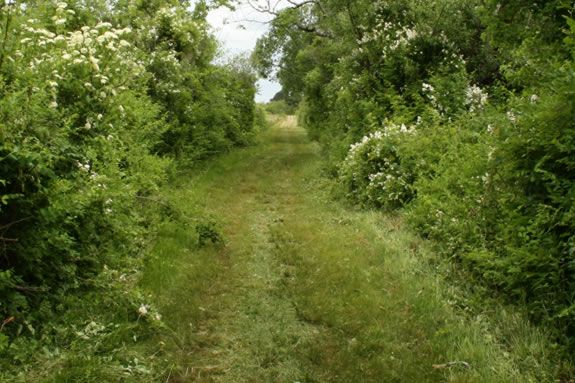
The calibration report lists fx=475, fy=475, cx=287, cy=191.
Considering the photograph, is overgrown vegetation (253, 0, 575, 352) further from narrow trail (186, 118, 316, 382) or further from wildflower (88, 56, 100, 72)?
wildflower (88, 56, 100, 72)

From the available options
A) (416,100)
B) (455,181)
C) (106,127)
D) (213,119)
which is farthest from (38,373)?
(213,119)

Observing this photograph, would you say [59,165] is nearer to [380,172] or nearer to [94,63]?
[94,63]

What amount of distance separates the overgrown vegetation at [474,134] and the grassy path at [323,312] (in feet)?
2.03

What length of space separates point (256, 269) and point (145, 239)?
6.96 ft

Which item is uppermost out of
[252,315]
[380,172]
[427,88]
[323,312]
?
[427,88]

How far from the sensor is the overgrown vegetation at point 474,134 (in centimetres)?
533

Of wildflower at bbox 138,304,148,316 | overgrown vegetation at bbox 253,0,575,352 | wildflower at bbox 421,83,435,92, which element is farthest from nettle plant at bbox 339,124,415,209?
wildflower at bbox 138,304,148,316

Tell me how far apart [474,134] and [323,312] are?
5096 mm

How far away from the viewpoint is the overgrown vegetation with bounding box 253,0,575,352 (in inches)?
210

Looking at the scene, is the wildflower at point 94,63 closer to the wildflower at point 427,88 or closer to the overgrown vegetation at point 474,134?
the overgrown vegetation at point 474,134

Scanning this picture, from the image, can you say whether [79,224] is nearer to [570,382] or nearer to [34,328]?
[34,328]

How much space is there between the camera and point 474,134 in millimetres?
9258

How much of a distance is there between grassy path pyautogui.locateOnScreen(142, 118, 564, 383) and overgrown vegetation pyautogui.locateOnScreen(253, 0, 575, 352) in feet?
2.03

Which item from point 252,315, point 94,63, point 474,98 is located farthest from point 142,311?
point 474,98
